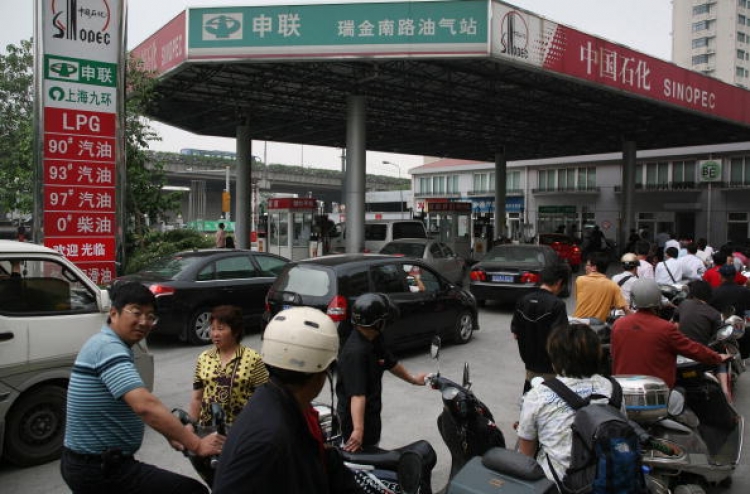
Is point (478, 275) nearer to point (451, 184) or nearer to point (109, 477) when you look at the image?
point (109, 477)

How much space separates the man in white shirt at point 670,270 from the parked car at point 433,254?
658 centimetres

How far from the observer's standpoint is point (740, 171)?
114 feet

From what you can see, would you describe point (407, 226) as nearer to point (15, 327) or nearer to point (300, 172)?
point (15, 327)

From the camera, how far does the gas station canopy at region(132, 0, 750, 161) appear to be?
48.1 ft

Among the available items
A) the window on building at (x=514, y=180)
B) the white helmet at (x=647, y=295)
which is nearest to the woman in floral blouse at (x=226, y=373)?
the white helmet at (x=647, y=295)

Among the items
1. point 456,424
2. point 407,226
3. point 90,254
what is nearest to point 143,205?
point 90,254

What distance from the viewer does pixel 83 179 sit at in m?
8.41

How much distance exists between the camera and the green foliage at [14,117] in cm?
1524

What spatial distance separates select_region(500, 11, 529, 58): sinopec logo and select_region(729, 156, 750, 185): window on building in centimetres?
2591

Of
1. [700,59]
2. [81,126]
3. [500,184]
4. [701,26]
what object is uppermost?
[701,26]

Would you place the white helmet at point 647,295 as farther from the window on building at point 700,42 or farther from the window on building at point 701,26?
the window on building at point 701,26

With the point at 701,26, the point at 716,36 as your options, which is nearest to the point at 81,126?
the point at 716,36

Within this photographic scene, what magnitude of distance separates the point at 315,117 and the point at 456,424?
949 inches

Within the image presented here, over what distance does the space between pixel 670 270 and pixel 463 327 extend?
3.49 m
